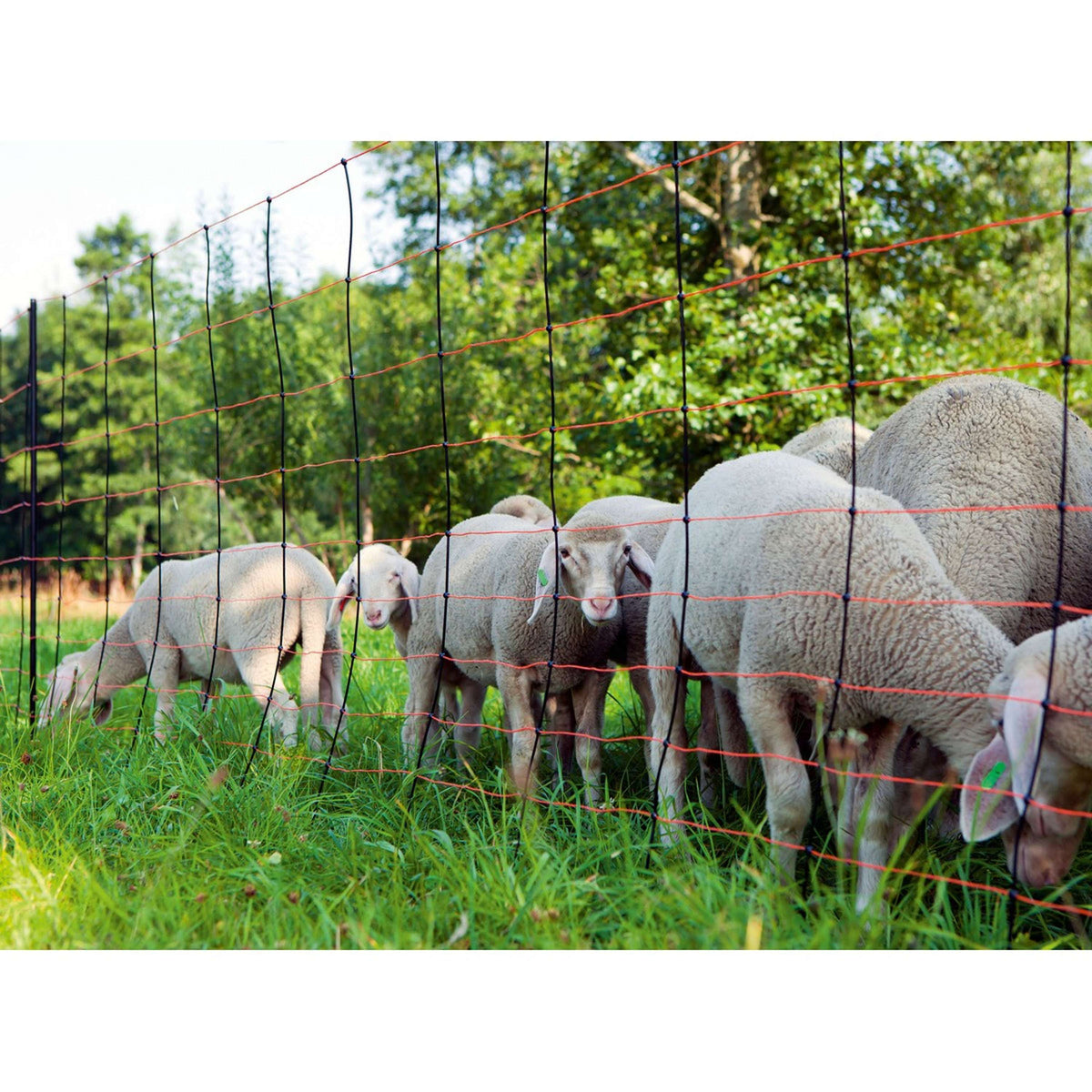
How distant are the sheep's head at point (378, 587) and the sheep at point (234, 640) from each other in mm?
113

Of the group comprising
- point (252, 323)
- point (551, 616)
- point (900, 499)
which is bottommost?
point (551, 616)

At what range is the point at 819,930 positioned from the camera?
2223mm

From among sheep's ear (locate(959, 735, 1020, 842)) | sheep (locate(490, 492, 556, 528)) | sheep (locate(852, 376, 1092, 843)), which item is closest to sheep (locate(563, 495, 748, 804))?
sheep (locate(490, 492, 556, 528))

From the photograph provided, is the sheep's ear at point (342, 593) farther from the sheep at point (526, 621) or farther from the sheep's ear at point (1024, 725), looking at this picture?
the sheep's ear at point (1024, 725)

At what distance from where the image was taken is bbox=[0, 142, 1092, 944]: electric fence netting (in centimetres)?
296

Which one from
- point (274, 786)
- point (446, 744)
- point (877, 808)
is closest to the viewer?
point (877, 808)

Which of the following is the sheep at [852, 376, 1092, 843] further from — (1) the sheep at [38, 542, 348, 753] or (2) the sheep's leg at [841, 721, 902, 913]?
(1) the sheep at [38, 542, 348, 753]

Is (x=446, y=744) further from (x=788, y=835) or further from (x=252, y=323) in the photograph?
(x=252, y=323)

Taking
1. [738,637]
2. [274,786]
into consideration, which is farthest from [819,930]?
[274,786]

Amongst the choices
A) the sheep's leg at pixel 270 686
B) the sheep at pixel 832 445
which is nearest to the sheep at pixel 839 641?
the sheep at pixel 832 445

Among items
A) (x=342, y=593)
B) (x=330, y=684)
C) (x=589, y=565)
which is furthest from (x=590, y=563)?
(x=330, y=684)

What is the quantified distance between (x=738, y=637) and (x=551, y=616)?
3.00 ft

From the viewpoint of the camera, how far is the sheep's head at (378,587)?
15.3 ft

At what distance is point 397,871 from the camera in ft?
9.38
